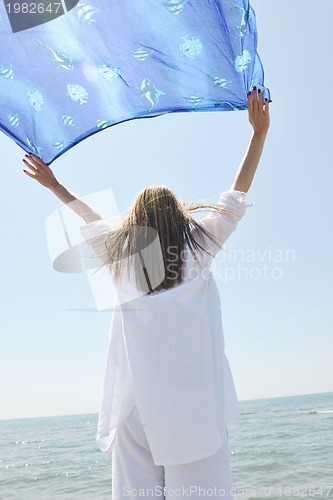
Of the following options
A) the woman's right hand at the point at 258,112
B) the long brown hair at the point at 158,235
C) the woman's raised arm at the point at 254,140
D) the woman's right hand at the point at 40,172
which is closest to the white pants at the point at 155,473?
the long brown hair at the point at 158,235

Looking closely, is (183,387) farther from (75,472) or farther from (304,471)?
(75,472)

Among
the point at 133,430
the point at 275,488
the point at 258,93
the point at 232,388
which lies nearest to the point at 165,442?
the point at 133,430

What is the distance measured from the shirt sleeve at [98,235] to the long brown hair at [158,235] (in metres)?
0.03

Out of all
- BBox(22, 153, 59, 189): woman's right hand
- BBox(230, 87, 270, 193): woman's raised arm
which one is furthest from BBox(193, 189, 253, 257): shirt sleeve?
BBox(22, 153, 59, 189): woman's right hand

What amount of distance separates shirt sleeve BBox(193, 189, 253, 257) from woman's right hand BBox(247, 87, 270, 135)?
1.49ft

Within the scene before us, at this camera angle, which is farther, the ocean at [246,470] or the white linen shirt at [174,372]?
the ocean at [246,470]

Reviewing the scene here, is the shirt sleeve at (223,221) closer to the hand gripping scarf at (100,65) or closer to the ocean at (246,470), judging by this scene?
the hand gripping scarf at (100,65)

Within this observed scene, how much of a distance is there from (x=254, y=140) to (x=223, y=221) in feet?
1.61

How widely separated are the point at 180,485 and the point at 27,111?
6.06ft

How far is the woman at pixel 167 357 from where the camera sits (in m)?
1.84

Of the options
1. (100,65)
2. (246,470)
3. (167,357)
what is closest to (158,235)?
(167,357)

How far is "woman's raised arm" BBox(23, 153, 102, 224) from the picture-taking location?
2.36 meters

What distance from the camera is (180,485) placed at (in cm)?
182

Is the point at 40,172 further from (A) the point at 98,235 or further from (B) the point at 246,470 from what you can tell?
(B) the point at 246,470
